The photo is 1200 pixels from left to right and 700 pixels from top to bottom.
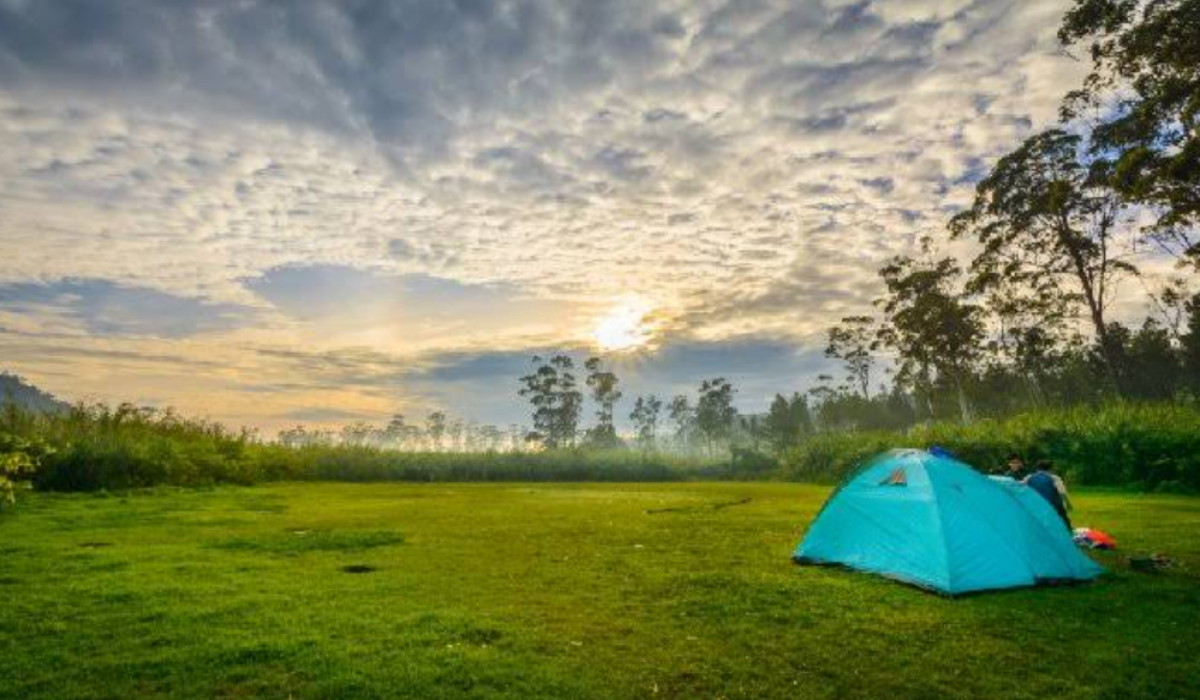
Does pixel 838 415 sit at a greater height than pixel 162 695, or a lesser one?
greater

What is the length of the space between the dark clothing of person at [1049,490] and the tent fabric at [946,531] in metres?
1.34

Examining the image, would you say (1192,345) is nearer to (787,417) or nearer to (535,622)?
(787,417)

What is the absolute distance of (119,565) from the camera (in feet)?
33.5

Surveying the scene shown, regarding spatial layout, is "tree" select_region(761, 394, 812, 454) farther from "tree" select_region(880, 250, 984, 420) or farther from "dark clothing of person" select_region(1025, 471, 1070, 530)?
"dark clothing of person" select_region(1025, 471, 1070, 530)

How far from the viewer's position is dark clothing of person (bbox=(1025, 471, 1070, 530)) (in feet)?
39.7

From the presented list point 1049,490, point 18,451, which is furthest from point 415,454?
point 1049,490

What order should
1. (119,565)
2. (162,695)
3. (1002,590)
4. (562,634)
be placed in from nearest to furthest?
(162,695)
(562,634)
(1002,590)
(119,565)

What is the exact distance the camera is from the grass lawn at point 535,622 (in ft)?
20.0

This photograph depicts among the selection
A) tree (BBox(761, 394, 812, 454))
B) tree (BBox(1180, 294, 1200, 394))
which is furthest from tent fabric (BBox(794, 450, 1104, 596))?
tree (BBox(761, 394, 812, 454))

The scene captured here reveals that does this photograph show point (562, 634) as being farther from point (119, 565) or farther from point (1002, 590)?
point (119, 565)

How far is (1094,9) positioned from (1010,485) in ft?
74.3

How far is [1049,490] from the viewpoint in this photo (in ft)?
39.9

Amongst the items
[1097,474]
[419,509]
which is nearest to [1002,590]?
[419,509]

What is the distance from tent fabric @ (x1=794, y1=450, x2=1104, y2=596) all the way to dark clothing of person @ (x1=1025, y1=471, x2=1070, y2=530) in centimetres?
134
